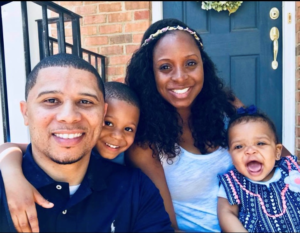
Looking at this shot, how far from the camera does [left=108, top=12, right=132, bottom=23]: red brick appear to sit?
3768 mm

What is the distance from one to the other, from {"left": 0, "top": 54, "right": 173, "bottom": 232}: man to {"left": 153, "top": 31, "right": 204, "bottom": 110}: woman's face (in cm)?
56

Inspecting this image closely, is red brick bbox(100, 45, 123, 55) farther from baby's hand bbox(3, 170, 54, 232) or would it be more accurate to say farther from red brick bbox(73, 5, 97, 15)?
baby's hand bbox(3, 170, 54, 232)

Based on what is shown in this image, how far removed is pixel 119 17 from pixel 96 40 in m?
0.41

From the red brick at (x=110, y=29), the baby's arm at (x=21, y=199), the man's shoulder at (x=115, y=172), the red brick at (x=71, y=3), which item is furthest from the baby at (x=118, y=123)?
the red brick at (x=71, y=3)

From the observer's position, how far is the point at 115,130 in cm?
183

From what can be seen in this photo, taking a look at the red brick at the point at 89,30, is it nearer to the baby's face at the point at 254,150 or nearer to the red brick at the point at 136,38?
the red brick at the point at 136,38

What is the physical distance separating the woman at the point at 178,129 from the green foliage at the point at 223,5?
1.61 meters

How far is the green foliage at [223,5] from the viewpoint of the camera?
3447 mm

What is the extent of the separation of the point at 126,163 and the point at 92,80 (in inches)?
27.4

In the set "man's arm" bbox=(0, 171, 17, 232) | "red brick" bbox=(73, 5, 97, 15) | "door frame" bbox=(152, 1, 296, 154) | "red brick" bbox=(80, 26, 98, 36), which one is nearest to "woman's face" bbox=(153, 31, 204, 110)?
"man's arm" bbox=(0, 171, 17, 232)

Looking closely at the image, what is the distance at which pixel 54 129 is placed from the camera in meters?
1.33

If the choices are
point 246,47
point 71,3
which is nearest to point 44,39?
point 71,3

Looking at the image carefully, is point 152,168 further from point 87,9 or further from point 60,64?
point 87,9

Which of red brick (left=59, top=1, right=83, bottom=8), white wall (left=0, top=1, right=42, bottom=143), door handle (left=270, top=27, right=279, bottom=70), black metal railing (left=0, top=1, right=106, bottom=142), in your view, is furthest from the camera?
red brick (left=59, top=1, right=83, bottom=8)
